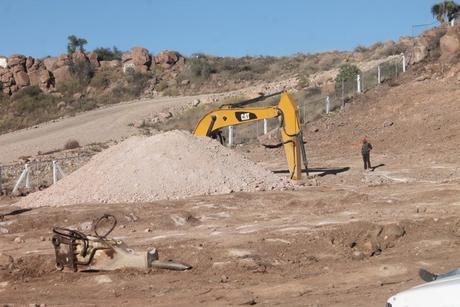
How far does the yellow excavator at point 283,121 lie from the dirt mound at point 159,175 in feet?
4.26

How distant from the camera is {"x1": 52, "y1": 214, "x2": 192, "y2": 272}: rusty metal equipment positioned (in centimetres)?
1109

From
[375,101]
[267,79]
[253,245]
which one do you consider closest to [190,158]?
[253,245]

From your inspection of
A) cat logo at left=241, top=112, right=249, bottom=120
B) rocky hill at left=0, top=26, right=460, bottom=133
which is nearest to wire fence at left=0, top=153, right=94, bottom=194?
cat logo at left=241, top=112, right=249, bottom=120

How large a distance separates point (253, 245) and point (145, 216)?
180 inches

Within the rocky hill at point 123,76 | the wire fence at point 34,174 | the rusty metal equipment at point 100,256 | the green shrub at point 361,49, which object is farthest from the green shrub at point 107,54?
the rusty metal equipment at point 100,256

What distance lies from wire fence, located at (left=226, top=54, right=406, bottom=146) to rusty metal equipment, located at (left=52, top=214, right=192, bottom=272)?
23258mm

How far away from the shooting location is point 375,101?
116 ft

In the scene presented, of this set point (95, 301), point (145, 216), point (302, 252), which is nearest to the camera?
point (95, 301)

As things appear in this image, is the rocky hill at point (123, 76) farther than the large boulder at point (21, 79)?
No

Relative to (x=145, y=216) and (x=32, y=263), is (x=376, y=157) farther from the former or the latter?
(x=32, y=263)

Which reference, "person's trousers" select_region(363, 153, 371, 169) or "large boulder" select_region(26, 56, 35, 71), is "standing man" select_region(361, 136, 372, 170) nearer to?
"person's trousers" select_region(363, 153, 371, 169)

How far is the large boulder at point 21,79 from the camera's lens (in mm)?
66875

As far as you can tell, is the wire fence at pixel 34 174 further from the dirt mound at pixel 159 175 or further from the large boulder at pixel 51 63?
the large boulder at pixel 51 63

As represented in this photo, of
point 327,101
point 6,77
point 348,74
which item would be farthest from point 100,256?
point 6,77
